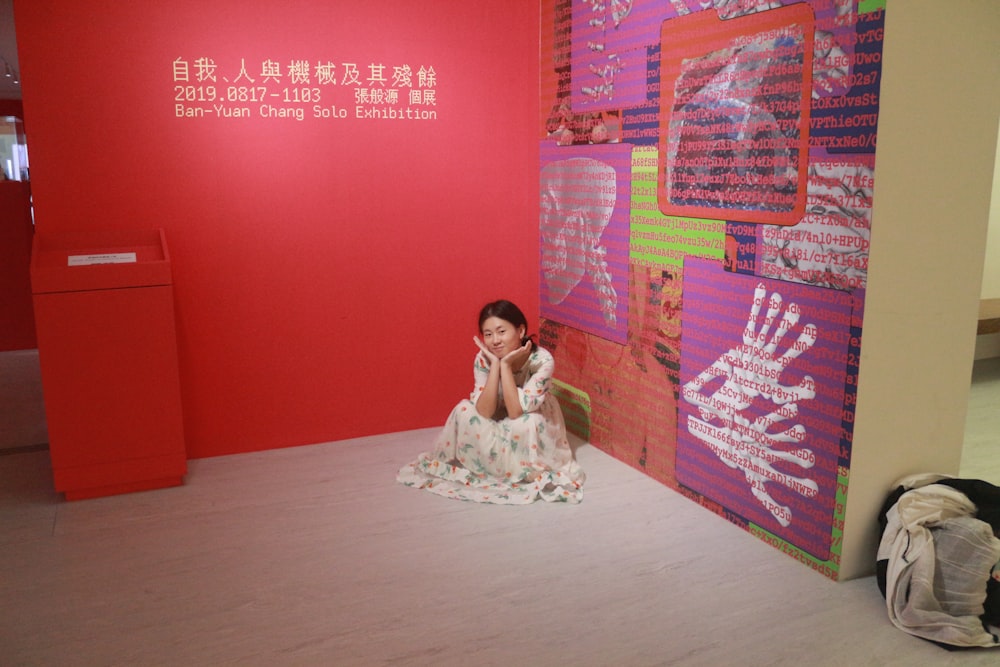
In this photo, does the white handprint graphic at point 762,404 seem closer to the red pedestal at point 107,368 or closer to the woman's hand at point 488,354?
the woman's hand at point 488,354

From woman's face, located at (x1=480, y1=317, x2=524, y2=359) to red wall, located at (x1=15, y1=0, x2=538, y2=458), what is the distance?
764mm

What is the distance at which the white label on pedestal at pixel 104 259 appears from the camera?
3.65 m

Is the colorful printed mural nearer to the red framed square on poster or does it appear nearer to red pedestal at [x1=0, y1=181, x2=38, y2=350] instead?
the red framed square on poster

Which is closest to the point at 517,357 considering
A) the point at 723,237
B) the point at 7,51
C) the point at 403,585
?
the point at 723,237

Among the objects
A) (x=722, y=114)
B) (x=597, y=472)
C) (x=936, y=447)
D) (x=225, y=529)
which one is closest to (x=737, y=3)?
(x=722, y=114)

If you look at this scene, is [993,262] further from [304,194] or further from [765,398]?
[304,194]

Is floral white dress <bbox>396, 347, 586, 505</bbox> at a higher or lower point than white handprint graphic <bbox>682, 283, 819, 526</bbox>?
lower

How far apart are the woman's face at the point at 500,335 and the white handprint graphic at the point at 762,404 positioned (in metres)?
0.95

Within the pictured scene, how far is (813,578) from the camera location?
299cm

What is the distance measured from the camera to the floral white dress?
3766mm

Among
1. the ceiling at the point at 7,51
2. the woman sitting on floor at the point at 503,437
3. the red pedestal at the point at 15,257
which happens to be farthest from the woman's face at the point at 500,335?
the red pedestal at the point at 15,257

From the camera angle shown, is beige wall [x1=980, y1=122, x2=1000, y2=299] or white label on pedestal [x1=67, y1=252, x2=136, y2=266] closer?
white label on pedestal [x1=67, y1=252, x2=136, y2=266]

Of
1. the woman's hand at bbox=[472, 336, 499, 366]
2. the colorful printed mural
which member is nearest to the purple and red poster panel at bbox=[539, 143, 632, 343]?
the colorful printed mural

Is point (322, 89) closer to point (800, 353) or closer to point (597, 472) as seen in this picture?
point (597, 472)
